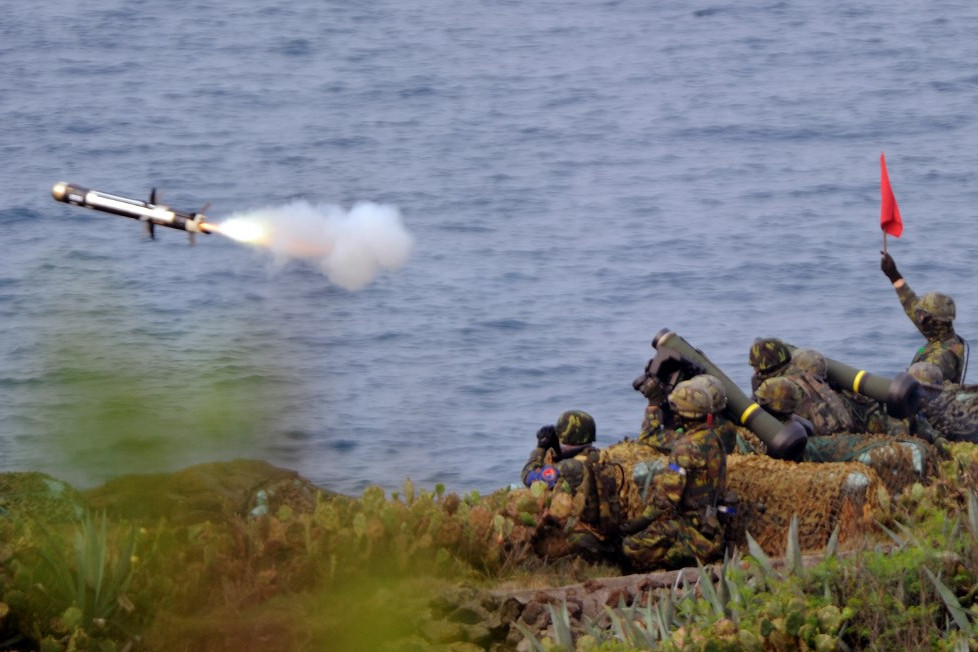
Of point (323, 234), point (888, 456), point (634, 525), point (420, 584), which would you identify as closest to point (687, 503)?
point (634, 525)

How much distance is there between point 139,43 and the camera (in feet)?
248

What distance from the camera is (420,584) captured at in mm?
12406

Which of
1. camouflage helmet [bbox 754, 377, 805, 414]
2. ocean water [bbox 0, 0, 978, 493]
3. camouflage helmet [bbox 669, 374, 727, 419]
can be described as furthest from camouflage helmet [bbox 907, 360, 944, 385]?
ocean water [bbox 0, 0, 978, 493]

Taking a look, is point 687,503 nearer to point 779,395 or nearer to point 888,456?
point 779,395

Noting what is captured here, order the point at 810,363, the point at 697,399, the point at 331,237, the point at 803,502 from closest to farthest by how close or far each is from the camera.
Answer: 1. the point at 697,399
2. the point at 803,502
3. the point at 810,363
4. the point at 331,237

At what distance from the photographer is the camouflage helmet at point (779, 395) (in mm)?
15117

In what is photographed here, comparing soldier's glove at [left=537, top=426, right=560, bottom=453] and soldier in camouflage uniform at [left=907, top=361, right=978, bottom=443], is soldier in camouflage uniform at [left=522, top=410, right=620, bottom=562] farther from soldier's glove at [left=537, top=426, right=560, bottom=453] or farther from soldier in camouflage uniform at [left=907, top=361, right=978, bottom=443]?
soldier in camouflage uniform at [left=907, top=361, right=978, bottom=443]

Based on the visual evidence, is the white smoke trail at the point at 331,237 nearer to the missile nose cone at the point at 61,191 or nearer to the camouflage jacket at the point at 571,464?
the missile nose cone at the point at 61,191

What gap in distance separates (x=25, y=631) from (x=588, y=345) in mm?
31989

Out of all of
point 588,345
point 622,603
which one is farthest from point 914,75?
point 622,603

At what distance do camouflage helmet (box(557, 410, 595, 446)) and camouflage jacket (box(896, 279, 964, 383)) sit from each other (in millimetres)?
4687

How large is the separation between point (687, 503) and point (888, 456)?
2.27 metres

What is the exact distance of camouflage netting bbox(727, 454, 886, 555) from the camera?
14.3 m

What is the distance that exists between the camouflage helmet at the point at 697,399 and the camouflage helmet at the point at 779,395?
123cm
